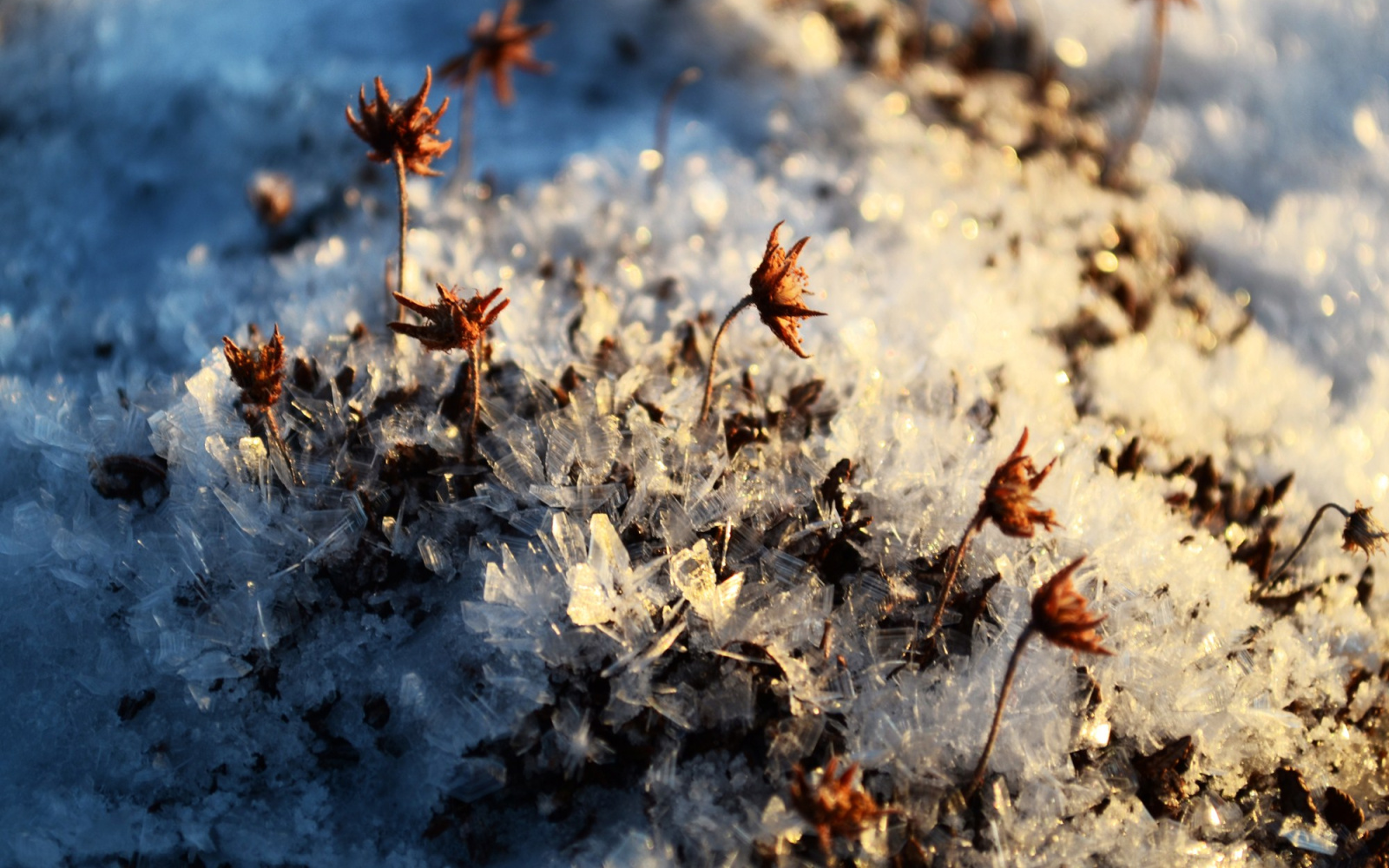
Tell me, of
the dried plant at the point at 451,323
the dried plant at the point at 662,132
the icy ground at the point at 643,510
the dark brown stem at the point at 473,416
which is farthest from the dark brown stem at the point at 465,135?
the dried plant at the point at 451,323

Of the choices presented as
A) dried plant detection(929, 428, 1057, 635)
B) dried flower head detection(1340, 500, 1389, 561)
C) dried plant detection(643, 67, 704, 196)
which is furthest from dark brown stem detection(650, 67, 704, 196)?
dried flower head detection(1340, 500, 1389, 561)

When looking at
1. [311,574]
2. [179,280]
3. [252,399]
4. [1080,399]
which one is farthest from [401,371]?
[1080,399]

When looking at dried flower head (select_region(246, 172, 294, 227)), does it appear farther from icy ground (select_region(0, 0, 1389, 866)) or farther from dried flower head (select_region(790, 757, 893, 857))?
dried flower head (select_region(790, 757, 893, 857))

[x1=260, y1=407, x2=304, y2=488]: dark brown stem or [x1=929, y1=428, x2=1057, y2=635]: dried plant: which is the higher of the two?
[x1=929, y1=428, x2=1057, y2=635]: dried plant

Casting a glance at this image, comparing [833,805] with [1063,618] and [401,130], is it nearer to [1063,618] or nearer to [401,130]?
[1063,618]

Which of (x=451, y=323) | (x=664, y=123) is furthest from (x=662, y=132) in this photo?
(x=451, y=323)
